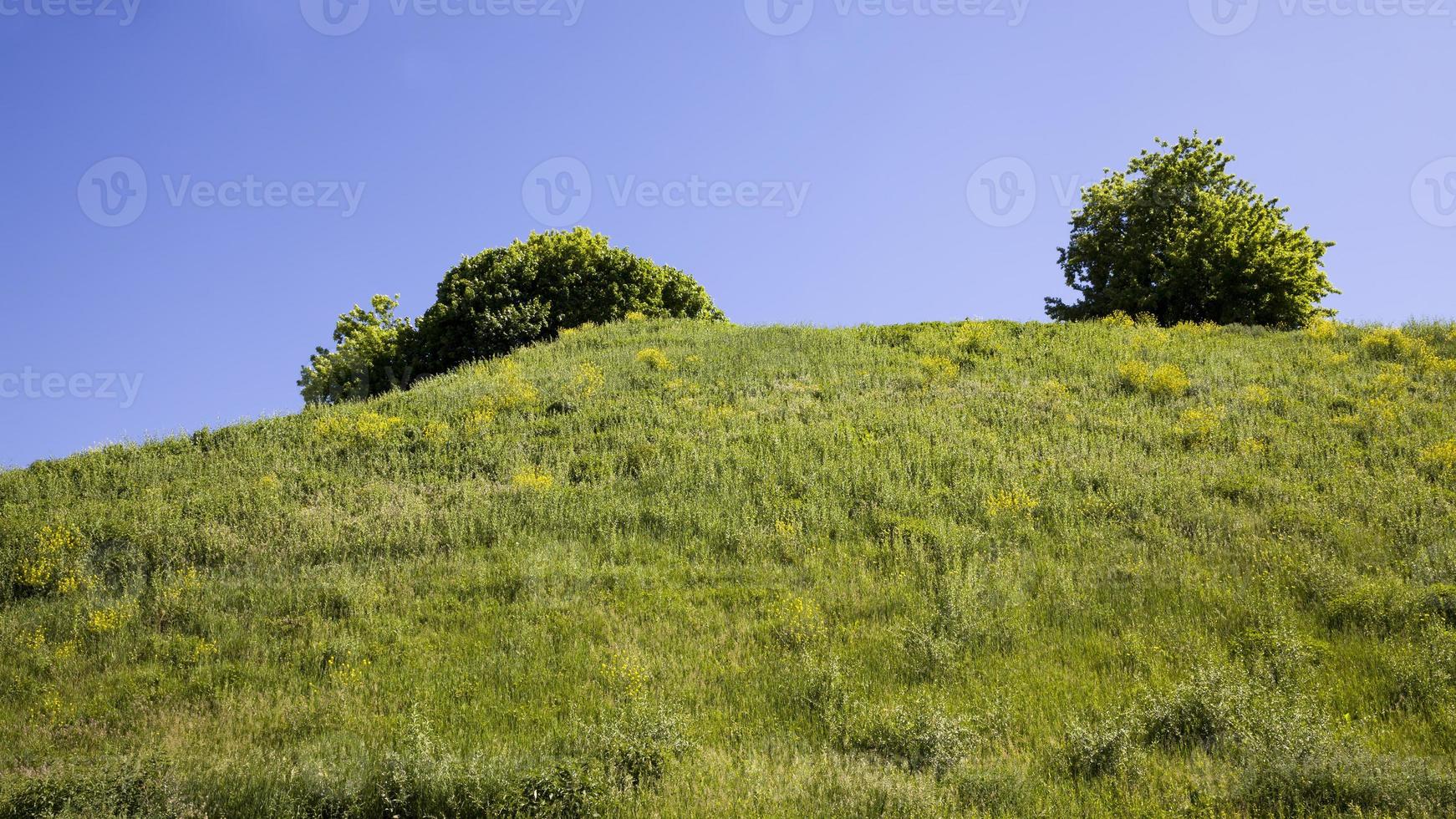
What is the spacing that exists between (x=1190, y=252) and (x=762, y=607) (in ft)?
94.1

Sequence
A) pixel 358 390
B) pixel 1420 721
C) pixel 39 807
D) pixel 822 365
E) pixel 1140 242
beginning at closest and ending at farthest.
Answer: pixel 39 807 → pixel 1420 721 → pixel 822 365 → pixel 1140 242 → pixel 358 390

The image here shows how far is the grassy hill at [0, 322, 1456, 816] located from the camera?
22.6 ft

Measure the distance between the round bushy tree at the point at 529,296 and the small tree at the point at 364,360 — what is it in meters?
1.78

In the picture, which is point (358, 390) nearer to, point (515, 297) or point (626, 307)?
point (515, 297)

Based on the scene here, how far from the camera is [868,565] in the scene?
11.8 metres

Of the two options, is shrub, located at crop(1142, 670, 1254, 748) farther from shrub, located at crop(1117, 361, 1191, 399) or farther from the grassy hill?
shrub, located at crop(1117, 361, 1191, 399)

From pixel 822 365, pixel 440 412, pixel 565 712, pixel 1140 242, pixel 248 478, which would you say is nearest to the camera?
pixel 565 712

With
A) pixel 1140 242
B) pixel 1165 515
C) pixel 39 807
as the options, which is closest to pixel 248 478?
pixel 39 807

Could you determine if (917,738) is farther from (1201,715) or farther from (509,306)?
(509,306)

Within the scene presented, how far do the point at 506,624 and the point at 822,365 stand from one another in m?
14.2

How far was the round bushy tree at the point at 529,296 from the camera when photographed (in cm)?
3806

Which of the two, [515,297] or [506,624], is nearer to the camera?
[506,624]

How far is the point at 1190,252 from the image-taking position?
32188 mm

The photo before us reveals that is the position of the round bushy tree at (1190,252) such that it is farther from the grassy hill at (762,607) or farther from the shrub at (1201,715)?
the shrub at (1201,715)
